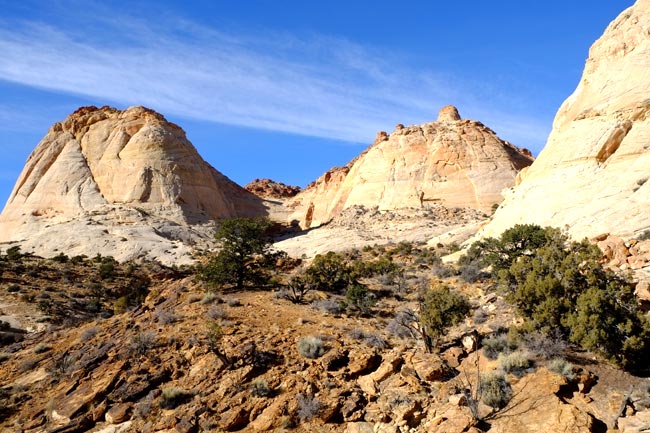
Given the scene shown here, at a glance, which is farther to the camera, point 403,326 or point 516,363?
point 403,326

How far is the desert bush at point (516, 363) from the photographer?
33.4 ft

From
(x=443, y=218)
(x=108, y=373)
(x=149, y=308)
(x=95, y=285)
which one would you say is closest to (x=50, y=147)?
(x=95, y=285)

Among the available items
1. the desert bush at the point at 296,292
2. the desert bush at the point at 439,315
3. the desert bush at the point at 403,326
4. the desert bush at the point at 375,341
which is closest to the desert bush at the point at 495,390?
the desert bush at the point at 439,315

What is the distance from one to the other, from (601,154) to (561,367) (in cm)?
1628

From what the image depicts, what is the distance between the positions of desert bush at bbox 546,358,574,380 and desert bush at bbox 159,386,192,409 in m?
7.13

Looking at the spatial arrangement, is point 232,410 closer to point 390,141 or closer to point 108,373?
point 108,373

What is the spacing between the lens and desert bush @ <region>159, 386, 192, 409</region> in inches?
397

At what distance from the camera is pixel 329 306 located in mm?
15195

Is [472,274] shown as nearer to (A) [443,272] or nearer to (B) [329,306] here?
(A) [443,272]

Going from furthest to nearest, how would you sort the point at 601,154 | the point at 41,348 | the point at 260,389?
the point at 601,154, the point at 41,348, the point at 260,389

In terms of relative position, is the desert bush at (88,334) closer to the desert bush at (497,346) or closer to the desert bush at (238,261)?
the desert bush at (238,261)

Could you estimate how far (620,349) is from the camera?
10.1m

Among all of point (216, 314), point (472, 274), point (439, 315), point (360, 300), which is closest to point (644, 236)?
point (472, 274)

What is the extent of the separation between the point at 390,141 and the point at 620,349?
154 feet
